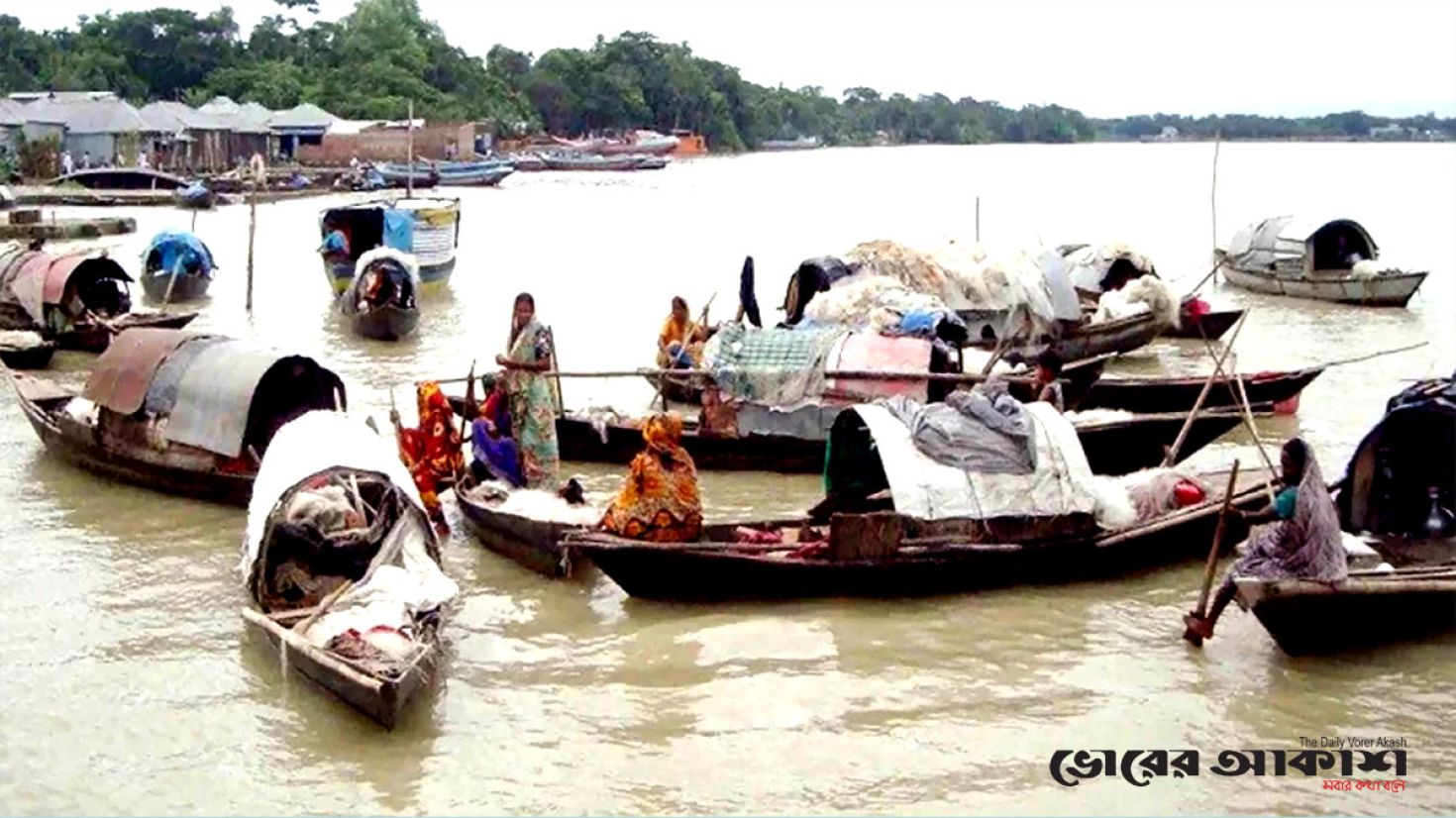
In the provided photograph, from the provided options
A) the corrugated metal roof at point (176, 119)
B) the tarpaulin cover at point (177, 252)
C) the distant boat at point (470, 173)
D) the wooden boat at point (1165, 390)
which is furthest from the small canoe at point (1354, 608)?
the distant boat at point (470, 173)

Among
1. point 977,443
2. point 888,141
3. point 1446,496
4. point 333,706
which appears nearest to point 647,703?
point 333,706

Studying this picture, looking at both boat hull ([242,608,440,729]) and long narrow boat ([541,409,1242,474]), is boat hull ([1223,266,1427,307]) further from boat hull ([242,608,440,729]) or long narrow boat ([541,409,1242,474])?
boat hull ([242,608,440,729])

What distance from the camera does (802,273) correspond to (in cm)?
1577

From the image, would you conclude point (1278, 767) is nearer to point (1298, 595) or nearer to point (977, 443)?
point (1298, 595)

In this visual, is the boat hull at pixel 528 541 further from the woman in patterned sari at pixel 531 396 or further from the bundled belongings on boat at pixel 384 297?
the bundled belongings on boat at pixel 384 297

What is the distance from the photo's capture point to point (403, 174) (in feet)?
163

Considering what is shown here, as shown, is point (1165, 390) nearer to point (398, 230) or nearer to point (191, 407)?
point (191, 407)

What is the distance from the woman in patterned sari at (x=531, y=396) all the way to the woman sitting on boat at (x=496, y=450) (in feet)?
0.18

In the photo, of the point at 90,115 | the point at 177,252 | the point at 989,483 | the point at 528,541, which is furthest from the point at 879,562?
the point at 90,115

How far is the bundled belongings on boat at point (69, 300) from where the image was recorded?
17266 millimetres

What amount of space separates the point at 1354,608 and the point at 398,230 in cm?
1804

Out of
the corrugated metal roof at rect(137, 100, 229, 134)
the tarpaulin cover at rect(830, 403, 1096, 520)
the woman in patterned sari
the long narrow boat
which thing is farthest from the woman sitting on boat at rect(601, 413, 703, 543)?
the corrugated metal roof at rect(137, 100, 229, 134)

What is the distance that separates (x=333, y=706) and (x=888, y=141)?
14732 cm

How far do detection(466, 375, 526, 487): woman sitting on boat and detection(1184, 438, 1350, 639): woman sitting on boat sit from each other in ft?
15.0
